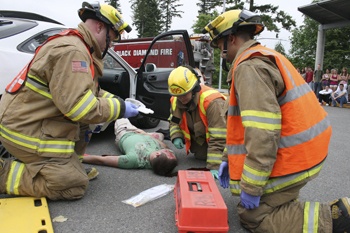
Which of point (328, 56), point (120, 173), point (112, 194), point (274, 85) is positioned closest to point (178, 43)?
point (120, 173)

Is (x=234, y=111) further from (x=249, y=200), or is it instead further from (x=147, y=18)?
(x=147, y=18)

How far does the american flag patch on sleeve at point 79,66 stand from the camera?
100 inches

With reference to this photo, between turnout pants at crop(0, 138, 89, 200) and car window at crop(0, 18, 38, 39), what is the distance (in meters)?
1.28

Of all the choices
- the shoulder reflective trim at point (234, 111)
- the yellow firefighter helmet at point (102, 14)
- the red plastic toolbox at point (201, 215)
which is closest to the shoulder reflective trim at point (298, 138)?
the shoulder reflective trim at point (234, 111)

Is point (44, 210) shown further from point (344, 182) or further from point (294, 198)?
point (344, 182)

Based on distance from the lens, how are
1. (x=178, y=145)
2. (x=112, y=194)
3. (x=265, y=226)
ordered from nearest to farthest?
(x=265, y=226) → (x=112, y=194) → (x=178, y=145)

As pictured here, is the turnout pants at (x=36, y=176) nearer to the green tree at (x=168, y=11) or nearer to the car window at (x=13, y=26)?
the car window at (x=13, y=26)

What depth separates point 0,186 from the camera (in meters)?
2.71

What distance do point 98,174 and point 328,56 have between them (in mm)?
27097

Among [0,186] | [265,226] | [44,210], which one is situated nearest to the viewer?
[265,226]

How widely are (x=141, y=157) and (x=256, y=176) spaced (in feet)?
6.58

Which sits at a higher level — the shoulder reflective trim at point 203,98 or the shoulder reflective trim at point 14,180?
the shoulder reflective trim at point 203,98

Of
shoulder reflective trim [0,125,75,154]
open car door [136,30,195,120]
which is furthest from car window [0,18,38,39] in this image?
open car door [136,30,195,120]

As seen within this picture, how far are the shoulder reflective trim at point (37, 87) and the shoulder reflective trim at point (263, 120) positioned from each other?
1.66 meters
